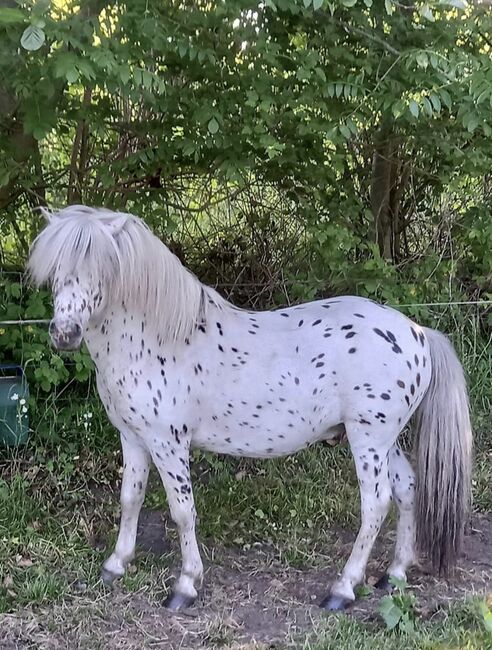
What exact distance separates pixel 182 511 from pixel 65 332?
958mm

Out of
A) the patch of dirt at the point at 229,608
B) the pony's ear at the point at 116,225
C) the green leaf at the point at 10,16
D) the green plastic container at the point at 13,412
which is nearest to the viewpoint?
the green leaf at the point at 10,16

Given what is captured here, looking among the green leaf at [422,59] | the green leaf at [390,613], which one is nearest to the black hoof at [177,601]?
the green leaf at [390,613]

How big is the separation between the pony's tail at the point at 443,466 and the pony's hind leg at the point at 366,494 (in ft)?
0.61

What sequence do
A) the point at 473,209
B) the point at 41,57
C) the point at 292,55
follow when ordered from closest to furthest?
the point at 41,57 < the point at 292,55 < the point at 473,209

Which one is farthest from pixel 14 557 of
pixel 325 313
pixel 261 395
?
pixel 325 313

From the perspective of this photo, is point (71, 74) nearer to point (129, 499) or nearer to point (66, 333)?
point (66, 333)

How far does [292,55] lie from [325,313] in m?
1.23

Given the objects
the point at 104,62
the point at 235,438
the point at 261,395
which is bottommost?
the point at 235,438

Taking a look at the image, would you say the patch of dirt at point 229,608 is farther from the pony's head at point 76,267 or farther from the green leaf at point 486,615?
the pony's head at point 76,267

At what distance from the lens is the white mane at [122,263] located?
102 inches

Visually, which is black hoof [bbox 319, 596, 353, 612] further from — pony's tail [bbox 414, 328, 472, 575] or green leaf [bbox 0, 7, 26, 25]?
green leaf [bbox 0, 7, 26, 25]

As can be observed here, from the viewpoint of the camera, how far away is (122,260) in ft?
8.75

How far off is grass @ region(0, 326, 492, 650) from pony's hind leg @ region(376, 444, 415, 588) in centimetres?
29

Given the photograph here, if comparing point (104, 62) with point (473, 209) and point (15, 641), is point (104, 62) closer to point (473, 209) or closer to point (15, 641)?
point (15, 641)
